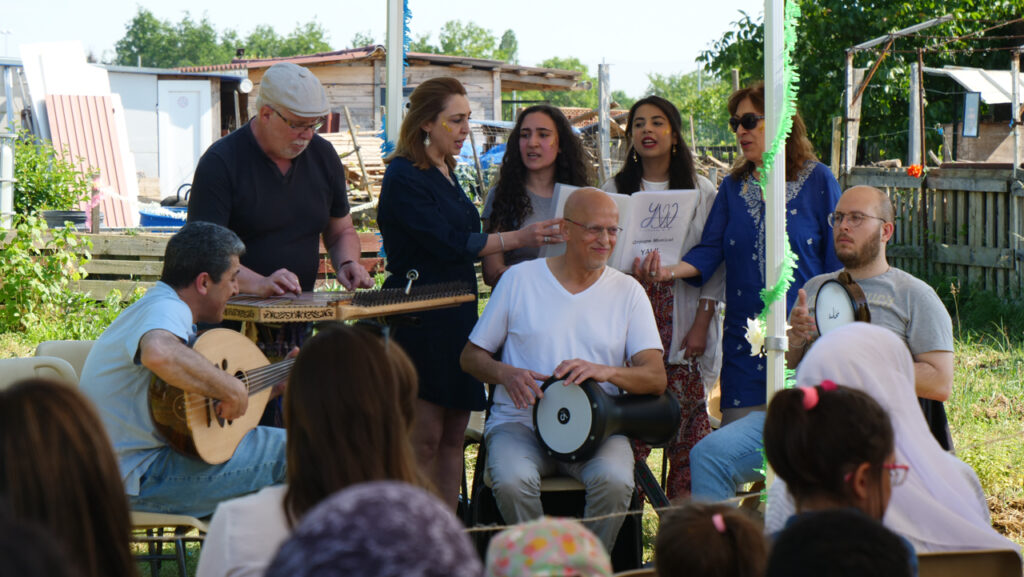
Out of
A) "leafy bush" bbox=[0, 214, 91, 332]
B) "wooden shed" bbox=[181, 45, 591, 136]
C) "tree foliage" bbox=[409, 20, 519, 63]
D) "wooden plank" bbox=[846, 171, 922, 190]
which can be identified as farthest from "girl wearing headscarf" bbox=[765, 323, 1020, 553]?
"tree foliage" bbox=[409, 20, 519, 63]

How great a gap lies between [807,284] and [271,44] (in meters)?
111

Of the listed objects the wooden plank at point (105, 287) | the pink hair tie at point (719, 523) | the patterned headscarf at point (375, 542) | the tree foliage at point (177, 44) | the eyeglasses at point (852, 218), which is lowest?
the wooden plank at point (105, 287)

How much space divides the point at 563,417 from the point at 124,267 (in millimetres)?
6795

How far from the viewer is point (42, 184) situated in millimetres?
11367

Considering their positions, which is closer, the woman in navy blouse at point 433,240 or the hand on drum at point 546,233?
the hand on drum at point 546,233

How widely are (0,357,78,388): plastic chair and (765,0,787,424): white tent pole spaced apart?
2.42m

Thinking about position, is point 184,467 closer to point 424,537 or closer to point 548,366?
point 548,366

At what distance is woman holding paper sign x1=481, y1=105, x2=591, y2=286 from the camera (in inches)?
189

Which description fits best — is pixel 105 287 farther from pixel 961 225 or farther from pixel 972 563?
pixel 961 225

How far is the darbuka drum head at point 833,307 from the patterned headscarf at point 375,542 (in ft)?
8.90

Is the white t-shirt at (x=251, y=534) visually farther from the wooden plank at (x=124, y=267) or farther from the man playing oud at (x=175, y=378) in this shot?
the wooden plank at (x=124, y=267)

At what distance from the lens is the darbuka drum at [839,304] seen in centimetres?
363

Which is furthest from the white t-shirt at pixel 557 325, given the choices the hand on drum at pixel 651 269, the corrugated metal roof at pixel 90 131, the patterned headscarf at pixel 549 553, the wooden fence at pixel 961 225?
the corrugated metal roof at pixel 90 131

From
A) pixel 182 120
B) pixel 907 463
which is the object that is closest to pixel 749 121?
pixel 907 463
